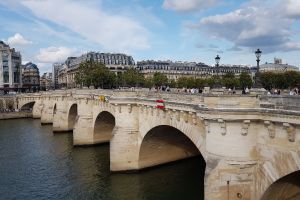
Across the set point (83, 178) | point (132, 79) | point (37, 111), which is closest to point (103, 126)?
point (83, 178)

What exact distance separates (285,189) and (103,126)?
34.8 meters

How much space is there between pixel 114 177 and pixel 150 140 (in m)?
5.04

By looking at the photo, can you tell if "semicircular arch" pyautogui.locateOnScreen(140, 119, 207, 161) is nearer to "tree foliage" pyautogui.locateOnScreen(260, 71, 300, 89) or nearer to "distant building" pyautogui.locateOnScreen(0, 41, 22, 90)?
"tree foliage" pyautogui.locateOnScreen(260, 71, 300, 89)

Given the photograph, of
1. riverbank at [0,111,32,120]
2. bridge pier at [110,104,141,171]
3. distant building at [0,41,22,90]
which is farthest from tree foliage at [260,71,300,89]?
distant building at [0,41,22,90]

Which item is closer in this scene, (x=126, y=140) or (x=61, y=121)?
(x=126, y=140)

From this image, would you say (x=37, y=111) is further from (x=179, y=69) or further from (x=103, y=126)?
(x=179, y=69)

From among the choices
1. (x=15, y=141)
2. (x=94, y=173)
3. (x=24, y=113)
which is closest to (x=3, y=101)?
(x=24, y=113)

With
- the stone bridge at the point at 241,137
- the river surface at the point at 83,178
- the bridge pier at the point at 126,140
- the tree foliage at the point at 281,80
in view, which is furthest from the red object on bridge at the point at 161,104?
the tree foliage at the point at 281,80

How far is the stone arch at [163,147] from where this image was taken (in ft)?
115

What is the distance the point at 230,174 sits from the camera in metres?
20.2

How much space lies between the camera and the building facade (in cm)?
16675

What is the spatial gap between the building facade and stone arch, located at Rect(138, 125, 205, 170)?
12555cm

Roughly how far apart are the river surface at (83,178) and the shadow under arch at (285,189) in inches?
347

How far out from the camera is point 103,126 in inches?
2061
